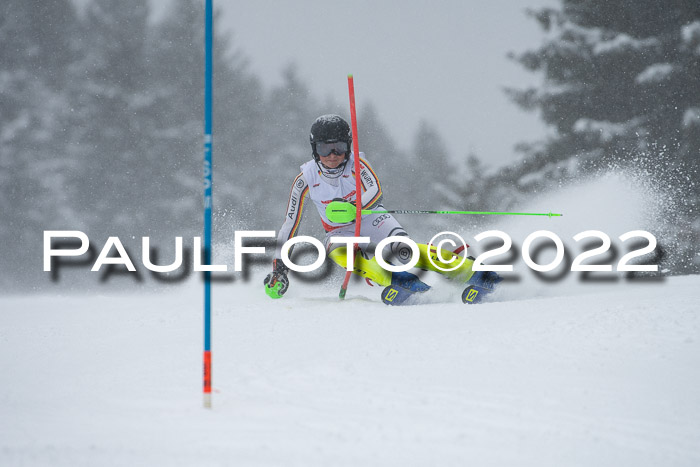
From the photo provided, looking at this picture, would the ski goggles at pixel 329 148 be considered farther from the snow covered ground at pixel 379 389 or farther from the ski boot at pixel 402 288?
the snow covered ground at pixel 379 389

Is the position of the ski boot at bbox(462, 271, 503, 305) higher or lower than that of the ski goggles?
lower

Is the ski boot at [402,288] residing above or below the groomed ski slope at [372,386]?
above

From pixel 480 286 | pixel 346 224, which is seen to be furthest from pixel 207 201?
pixel 346 224

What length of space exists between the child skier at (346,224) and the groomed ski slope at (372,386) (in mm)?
899

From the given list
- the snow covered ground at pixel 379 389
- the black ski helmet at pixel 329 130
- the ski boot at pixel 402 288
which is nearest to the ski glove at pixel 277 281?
the ski boot at pixel 402 288

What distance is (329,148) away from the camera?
7.00 metres

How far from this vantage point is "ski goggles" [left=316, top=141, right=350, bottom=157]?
6.99 meters

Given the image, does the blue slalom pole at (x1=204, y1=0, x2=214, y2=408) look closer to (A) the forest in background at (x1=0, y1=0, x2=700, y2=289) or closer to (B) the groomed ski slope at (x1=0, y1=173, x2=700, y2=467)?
(B) the groomed ski slope at (x1=0, y1=173, x2=700, y2=467)

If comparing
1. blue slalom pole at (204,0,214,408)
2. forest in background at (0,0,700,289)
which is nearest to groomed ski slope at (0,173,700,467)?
blue slalom pole at (204,0,214,408)

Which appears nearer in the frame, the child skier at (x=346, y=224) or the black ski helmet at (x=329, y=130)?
the child skier at (x=346, y=224)

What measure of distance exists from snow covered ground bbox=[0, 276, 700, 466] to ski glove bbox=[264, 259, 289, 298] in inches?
69.5

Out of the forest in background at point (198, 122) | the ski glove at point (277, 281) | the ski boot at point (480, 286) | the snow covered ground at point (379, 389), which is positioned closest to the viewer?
the snow covered ground at point (379, 389)

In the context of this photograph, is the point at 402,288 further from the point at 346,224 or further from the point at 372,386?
the point at 372,386

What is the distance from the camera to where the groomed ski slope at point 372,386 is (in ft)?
8.80
